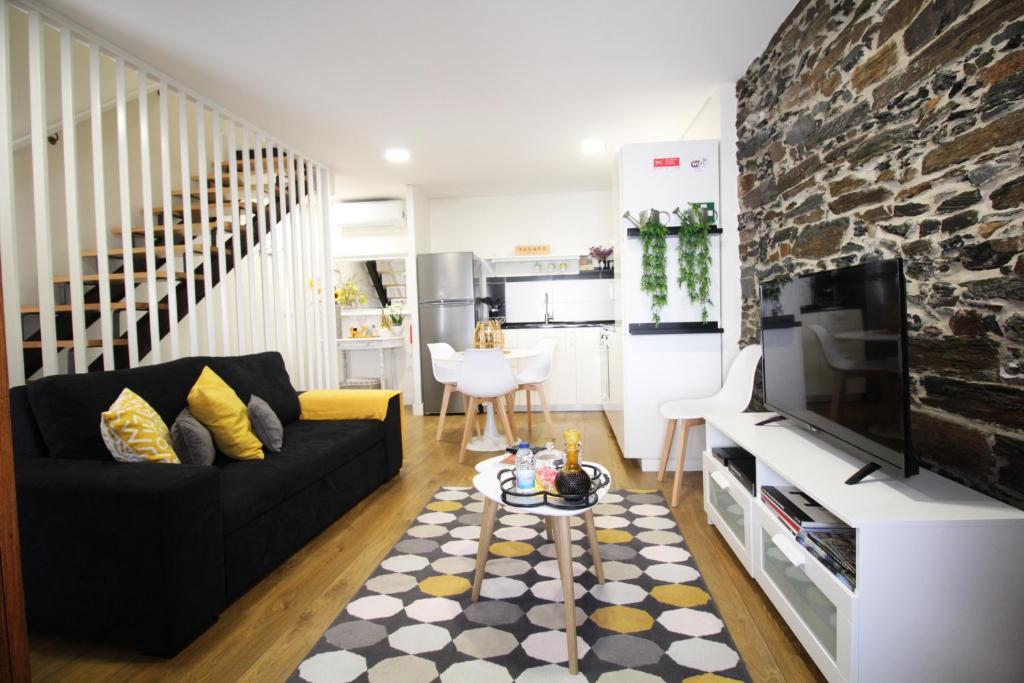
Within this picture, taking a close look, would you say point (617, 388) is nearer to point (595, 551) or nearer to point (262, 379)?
point (595, 551)

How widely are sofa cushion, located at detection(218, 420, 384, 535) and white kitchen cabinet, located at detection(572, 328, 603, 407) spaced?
299cm

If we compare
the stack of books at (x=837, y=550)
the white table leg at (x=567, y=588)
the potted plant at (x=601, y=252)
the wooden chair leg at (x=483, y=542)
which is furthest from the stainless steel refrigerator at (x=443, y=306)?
the stack of books at (x=837, y=550)

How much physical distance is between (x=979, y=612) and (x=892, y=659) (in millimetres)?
245

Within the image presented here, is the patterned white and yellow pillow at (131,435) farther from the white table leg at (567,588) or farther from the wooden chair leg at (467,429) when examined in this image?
the wooden chair leg at (467,429)


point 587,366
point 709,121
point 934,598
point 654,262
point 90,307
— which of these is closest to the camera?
point 934,598

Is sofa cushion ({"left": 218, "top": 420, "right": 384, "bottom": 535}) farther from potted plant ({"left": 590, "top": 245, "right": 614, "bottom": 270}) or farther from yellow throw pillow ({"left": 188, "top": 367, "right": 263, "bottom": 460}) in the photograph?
potted plant ({"left": 590, "top": 245, "right": 614, "bottom": 270})

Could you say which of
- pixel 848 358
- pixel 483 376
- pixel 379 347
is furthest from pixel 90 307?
pixel 848 358

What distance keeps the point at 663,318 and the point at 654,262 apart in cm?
37

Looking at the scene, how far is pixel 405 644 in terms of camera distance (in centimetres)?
179

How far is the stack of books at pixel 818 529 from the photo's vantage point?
1.49 m

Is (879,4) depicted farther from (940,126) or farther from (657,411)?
(657,411)

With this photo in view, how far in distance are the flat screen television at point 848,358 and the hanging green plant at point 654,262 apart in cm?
110

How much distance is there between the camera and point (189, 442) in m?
2.33

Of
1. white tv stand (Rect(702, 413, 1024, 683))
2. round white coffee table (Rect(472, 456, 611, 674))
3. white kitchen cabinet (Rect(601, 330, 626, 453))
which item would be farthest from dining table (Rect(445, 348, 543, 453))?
white tv stand (Rect(702, 413, 1024, 683))
